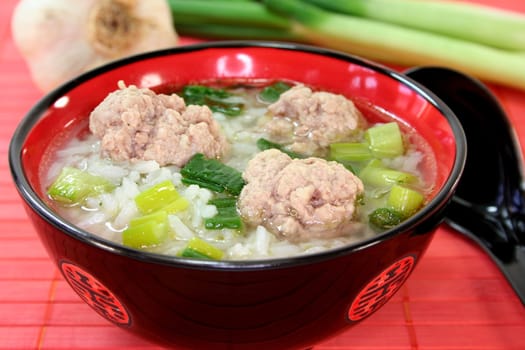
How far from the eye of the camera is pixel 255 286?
1.43 meters

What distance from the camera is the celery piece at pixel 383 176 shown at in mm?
1972

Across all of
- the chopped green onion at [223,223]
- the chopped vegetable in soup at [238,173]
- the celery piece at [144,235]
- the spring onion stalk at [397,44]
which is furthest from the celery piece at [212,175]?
the spring onion stalk at [397,44]

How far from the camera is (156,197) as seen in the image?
1827mm

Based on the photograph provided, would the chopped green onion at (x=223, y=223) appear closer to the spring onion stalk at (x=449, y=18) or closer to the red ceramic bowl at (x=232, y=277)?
the red ceramic bowl at (x=232, y=277)

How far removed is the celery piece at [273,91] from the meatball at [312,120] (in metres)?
0.15

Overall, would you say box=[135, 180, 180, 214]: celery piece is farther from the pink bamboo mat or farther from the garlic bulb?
the garlic bulb

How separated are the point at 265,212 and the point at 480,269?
992 mm

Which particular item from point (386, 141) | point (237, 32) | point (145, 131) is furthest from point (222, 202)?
point (237, 32)

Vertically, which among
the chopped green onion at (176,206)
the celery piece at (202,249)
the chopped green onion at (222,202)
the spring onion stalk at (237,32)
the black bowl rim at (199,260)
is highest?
the black bowl rim at (199,260)

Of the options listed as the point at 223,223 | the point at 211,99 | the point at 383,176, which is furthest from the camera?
the point at 211,99

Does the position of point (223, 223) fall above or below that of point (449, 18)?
above

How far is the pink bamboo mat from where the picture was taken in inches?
80.2

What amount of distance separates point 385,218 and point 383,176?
0.24 metres

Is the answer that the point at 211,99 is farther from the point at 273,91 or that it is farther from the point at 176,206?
the point at 176,206
